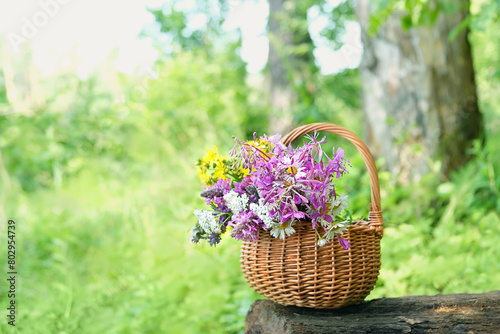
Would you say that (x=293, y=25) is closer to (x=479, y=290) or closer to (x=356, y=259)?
(x=479, y=290)

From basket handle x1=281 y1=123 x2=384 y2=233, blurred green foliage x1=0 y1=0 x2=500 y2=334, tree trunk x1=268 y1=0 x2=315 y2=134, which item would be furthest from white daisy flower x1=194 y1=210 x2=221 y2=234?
tree trunk x1=268 y1=0 x2=315 y2=134

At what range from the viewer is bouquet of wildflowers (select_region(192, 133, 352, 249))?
145cm

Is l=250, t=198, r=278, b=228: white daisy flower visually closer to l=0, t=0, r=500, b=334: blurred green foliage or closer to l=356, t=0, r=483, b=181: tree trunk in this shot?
l=0, t=0, r=500, b=334: blurred green foliage

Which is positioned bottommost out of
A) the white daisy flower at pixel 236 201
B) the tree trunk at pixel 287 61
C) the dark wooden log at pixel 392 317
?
the dark wooden log at pixel 392 317

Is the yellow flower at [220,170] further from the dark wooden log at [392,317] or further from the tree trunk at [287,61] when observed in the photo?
the tree trunk at [287,61]

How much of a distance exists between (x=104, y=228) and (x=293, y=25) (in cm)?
347

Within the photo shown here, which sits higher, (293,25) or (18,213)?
(293,25)

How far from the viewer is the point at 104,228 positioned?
14.5 ft

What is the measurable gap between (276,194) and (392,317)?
619 mm

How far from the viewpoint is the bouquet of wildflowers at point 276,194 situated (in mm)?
1454

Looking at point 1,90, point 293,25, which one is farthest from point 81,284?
point 293,25

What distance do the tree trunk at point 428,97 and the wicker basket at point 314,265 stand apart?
2252 mm

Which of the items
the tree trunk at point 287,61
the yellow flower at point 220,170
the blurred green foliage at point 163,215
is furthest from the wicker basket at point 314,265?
the tree trunk at point 287,61

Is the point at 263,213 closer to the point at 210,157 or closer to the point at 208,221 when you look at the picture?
the point at 208,221
